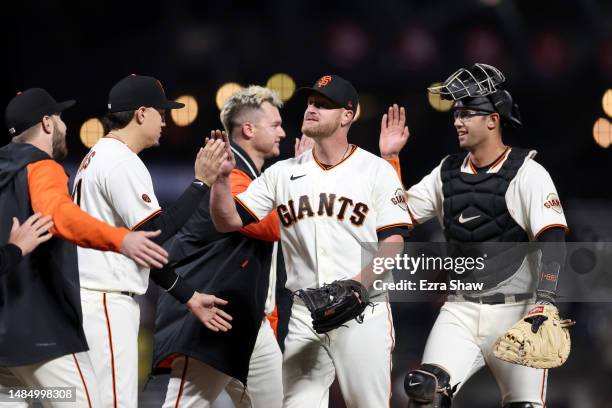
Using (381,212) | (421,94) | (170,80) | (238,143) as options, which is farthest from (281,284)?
(421,94)

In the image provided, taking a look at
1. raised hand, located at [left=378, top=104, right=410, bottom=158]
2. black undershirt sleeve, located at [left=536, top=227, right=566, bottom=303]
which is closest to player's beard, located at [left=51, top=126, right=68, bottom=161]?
raised hand, located at [left=378, top=104, right=410, bottom=158]

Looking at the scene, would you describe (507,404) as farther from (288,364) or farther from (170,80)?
(170,80)

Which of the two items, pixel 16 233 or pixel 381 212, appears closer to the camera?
pixel 16 233

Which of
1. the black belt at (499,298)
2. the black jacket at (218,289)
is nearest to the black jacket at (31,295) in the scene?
the black jacket at (218,289)

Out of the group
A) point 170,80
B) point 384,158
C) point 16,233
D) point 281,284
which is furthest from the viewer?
A: point 170,80

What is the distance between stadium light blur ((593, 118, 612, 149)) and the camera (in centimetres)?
1171

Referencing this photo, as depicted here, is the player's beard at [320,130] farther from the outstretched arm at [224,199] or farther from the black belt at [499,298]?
the black belt at [499,298]

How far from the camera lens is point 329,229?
4.61 meters

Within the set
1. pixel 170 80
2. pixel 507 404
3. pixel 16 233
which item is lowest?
pixel 507 404

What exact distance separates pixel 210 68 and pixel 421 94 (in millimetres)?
2749

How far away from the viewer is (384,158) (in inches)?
204

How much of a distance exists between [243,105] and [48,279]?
6.44 feet

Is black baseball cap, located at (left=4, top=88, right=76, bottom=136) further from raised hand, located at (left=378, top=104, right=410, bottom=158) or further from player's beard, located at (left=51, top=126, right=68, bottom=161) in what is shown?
raised hand, located at (left=378, top=104, right=410, bottom=158)

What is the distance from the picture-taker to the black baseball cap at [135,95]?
452 cm
